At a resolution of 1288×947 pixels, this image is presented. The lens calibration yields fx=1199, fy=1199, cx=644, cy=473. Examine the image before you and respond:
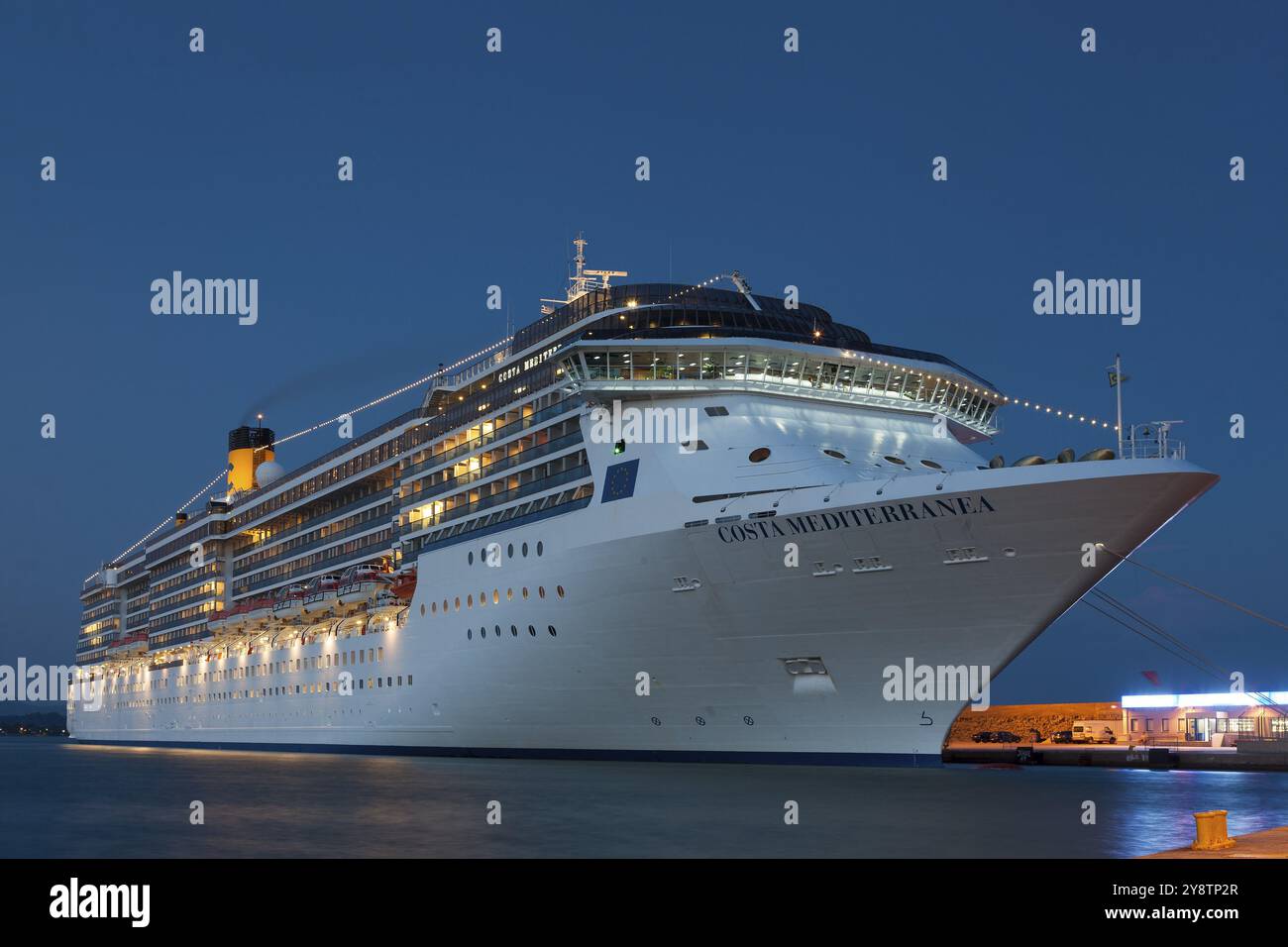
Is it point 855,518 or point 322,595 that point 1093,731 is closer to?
point 322,595

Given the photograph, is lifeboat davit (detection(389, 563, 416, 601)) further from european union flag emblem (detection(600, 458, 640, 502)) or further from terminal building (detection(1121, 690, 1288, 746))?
terminal building (detection(1121, 690, 1288, 746))

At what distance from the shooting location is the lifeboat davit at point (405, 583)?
42.8 m

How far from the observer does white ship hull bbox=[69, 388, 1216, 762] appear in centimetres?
Answer: 2528

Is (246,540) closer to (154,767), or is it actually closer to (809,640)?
(154,767)

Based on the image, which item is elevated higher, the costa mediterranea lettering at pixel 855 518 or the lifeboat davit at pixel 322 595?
the costa mediterranea lettering at pixel 855 518

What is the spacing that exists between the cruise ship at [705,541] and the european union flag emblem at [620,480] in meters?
0.08

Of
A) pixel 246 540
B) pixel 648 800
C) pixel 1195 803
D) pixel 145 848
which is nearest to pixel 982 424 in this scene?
pixel 1195 803

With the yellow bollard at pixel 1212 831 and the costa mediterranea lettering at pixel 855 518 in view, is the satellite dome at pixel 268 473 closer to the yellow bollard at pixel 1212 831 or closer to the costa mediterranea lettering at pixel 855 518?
the costa mediterranea lettering at pixel 855 518

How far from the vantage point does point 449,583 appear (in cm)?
3900

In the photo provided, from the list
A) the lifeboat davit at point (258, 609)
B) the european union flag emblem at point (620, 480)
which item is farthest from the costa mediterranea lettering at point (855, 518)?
the lifeboat davit at point (258, 609)

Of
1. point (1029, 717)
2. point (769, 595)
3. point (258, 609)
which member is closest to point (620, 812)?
point (769, 595)

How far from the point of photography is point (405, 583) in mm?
43094

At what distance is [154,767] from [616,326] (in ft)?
72.4

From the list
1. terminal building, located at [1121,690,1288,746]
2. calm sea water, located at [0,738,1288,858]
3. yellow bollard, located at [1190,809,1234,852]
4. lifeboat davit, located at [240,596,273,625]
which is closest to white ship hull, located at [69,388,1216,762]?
calm sea water, located at [0,738,1288,858]
